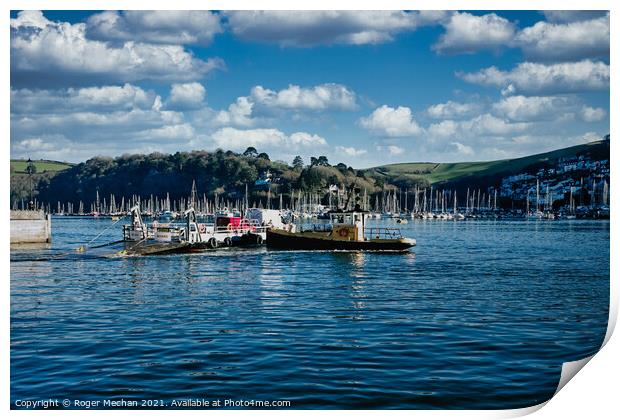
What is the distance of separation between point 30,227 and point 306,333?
33678 mm

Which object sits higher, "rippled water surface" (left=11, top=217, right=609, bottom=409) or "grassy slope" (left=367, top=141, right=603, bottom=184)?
"grassy slope" (left=367, top=141, right=603, bottom=184)

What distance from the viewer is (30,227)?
46844 mm

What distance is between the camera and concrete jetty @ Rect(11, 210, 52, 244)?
4494cm

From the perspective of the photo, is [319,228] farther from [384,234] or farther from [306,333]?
[306,333]

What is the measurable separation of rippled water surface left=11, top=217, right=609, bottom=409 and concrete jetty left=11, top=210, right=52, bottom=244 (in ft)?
33.0

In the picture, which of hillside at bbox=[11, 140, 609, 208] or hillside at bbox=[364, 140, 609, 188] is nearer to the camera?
hillside at bbox=[11, 140, 609, 208]

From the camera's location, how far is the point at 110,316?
20.7 meters

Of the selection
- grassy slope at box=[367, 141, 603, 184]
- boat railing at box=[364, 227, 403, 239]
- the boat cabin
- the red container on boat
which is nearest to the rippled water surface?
the boat cabin

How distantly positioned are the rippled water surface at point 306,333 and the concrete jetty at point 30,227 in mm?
10060

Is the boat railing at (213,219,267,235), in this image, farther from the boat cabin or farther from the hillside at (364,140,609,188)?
the hillside at (364,140,609,188)

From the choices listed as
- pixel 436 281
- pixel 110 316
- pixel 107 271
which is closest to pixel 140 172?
pixel 107 271

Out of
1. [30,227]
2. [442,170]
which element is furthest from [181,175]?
[442,170]

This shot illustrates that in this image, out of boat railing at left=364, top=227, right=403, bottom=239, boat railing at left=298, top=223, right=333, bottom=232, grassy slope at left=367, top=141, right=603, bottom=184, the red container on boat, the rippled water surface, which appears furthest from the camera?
grassy slope at left=367, top=141, right=603, bottom=184

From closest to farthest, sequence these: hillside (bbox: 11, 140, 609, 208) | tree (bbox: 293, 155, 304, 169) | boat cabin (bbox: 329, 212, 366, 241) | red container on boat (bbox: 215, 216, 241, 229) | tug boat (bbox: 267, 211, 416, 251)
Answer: hillside (bbox: 11, 140, 609, 208), tug boat (bbox: 267, 211, 416, 251), boat cabin (bbox: 329, 212, 366, 241), red container on boat (bbox: 215, 216, 241, 229), tree (bbox: 293, 155, 304, 169)
